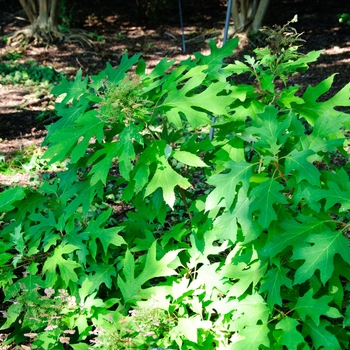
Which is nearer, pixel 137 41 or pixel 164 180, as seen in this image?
pixel 164 180

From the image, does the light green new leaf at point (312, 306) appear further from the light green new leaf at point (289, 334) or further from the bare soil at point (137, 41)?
the bare soil at point (137, 41)

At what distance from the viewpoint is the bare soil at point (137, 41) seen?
20.0 feet

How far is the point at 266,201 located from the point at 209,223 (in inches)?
22.0

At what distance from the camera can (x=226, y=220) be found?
2.02 metres

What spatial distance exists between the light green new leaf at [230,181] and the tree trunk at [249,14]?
665 cm

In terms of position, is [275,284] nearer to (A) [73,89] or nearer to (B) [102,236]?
(B) [102,236]

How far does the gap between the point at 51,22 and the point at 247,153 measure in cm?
584

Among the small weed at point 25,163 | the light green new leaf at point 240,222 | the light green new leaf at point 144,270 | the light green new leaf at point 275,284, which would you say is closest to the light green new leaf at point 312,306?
Result: the light green new leaf at point 275,284

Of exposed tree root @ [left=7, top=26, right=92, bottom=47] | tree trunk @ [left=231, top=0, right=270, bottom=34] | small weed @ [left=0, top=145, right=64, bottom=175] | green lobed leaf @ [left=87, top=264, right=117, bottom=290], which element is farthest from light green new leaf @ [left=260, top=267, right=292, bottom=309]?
exposed tree root @ [left=7, top=26, right=92, bottom=47]

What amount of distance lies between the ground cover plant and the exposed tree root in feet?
21.8

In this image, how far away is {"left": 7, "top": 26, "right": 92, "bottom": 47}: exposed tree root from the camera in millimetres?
8531

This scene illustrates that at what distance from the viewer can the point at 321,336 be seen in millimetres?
2023

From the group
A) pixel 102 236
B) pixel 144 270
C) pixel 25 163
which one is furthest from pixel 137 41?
pixel 144 270

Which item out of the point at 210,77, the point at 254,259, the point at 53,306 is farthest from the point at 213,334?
the point at 210,77
